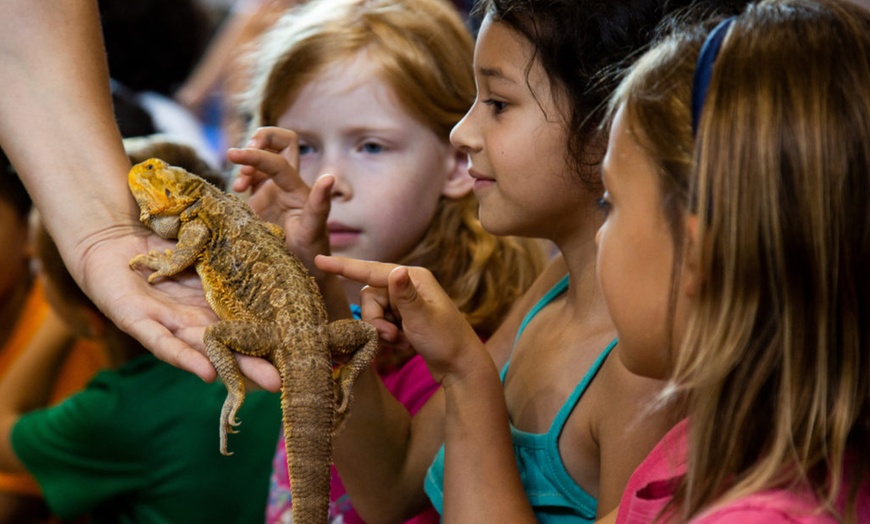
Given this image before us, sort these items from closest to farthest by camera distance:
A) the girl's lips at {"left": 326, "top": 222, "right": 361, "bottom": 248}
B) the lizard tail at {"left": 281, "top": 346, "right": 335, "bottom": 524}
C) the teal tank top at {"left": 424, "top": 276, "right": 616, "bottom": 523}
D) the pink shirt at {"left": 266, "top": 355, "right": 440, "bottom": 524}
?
the lizard tail at {"left": 281, "top": 346, "right": 335, "bottom": 524} → the teal tank top at {"left": 424, "top": 276, "right": 616, "bottom": 523} → the pink shirt at {"left": 266, "top": 355, "right": 440, "bottom": 524} → the girl's lips at {"left": 326, "top": 222, "right": 361, "bottom": 248}

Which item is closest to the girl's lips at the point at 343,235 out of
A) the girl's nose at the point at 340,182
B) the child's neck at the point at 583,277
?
the girl's nose at the point at 340,182

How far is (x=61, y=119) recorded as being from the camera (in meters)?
1.96

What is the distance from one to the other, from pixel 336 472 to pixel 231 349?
0.78 m

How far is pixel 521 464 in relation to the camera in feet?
6.04

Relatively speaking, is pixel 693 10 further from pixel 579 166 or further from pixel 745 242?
pixel 745 242

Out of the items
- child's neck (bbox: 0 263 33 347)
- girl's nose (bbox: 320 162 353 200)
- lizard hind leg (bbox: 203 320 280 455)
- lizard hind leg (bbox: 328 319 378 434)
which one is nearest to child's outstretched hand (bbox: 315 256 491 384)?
lizard hind leg (bbox: 328 319 378 434)

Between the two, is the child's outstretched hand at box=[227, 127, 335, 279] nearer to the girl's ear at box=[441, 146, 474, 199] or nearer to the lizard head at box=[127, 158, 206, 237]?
the lizard head at box=[127, 158, 206, 237]

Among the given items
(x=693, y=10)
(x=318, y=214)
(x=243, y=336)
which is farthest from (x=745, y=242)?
(x=318, y=214)

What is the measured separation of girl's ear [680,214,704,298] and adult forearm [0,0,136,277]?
1093 millimetres

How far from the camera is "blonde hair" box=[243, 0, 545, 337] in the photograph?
2459 mm

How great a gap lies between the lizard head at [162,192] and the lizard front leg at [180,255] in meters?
0.04

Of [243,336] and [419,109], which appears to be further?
[419,109]

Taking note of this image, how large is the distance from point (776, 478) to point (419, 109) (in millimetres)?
1441

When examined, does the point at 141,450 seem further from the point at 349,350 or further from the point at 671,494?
the point at 671,494
